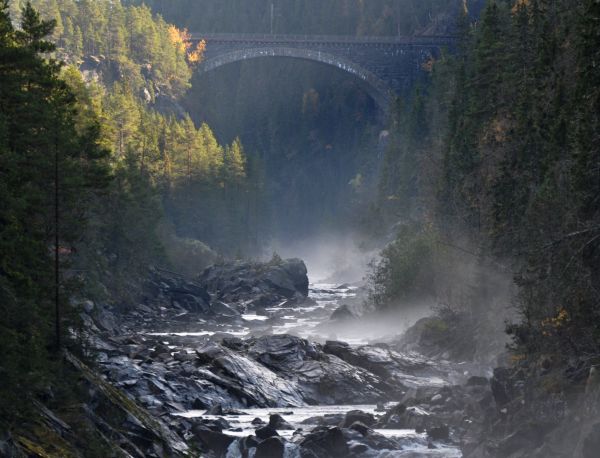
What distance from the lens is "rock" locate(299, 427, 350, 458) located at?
2997cm

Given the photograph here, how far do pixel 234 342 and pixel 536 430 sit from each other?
22474 mm

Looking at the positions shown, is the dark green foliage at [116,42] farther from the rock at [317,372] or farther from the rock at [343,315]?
the rock at [317,372]

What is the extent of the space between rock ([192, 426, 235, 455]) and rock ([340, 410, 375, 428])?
4940 mm

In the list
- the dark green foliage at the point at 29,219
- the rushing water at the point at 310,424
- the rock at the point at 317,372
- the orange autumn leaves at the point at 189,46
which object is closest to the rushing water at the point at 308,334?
the rushing water at the point at 310,424

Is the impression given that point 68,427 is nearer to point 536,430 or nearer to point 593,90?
point 536,430

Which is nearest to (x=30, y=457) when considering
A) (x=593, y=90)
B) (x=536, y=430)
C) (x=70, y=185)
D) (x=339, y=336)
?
(x=70, y=185)

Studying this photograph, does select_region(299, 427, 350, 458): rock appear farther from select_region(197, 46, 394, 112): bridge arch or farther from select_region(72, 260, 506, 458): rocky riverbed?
select_region(197, 46, 394, 112): bridge arch

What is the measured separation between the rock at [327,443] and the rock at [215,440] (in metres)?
2.40

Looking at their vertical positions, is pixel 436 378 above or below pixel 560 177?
below

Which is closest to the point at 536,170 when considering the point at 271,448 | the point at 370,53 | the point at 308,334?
the point at 271,448

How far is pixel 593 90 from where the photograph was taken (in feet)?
82.5

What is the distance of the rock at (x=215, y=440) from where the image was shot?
30578 mm

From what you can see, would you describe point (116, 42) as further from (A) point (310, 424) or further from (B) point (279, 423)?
(B) point (279, 423)

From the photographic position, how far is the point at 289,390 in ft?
138
